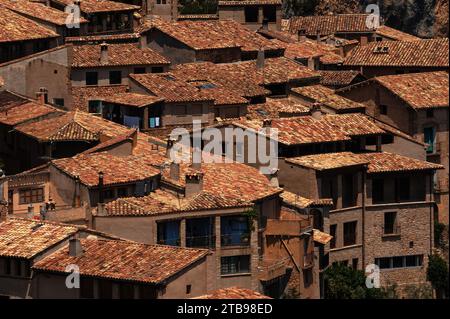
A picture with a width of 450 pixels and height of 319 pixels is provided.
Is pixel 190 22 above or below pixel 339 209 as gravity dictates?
above

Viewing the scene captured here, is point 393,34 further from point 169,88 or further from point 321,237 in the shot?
point 321,237

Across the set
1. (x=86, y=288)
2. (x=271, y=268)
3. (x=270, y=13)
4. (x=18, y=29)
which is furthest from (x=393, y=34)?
(x=86, y=288)

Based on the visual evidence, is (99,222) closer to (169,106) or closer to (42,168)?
(42,168)

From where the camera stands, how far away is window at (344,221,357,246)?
95.4 meters

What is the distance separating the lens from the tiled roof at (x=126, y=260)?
74125 mm

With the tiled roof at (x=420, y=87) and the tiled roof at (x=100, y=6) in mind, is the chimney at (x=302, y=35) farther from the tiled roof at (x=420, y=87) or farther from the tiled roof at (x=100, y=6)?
the tiled roof at (x=420, y=87)

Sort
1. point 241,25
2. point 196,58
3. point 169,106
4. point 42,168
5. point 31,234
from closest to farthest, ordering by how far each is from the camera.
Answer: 1. point 31,234
2. point 42,168
3. point 169,106
4. point 196,58
5. point 241,25

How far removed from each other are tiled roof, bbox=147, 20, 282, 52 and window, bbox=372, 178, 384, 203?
15923 millimetres

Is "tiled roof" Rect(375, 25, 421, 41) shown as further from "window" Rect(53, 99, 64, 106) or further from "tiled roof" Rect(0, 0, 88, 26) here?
"window" Rect(53, 99, 64, 106)

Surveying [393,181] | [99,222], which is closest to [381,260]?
[393,181]

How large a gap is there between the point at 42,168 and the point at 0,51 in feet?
56.7

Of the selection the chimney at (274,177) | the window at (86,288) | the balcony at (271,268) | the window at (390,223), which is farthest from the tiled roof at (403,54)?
the window at (86,288)

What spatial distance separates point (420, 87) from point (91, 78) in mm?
15339

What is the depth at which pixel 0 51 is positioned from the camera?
10356 centimetres
